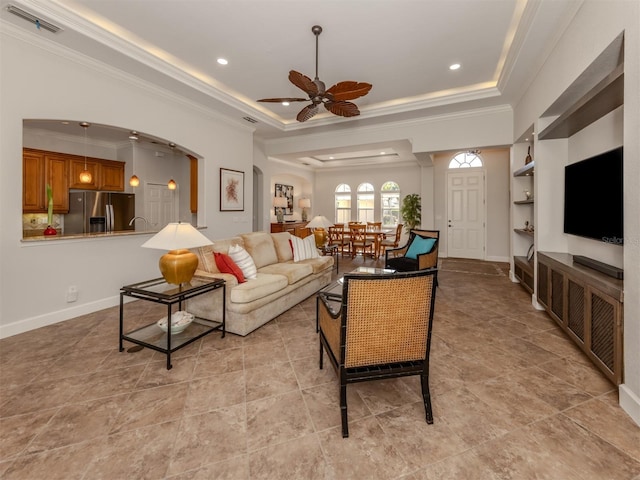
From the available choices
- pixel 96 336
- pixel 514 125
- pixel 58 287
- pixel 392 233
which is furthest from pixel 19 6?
pixel 392 233

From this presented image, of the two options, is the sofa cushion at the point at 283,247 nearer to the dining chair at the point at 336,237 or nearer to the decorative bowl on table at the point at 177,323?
the decorative bowl on table at the point at 177,323

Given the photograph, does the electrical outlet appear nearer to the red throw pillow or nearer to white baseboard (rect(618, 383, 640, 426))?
the red throw pillow

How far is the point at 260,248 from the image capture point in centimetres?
408

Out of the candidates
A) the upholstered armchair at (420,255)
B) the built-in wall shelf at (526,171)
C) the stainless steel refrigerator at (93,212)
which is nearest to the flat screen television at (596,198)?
the built-in wall shelf at (526,171)

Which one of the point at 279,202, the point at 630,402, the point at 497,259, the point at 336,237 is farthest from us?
the point at 279,202

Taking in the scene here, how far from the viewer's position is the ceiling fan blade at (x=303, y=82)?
2.93 m

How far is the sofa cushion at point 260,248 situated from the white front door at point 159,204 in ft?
11.4

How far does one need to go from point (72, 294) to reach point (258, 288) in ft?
7.44

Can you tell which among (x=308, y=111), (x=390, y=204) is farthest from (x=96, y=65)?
(x=390, y=204)

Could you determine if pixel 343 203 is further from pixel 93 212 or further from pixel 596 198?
pixel 596 198

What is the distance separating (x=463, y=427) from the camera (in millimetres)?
1687

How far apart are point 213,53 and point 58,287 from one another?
10.8 ft

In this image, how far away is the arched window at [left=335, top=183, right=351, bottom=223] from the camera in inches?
400

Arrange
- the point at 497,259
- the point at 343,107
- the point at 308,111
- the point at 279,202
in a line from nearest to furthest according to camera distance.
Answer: the point at 343,107 → the point at 308,111 → the point at 497,259 → the point at 279,202
